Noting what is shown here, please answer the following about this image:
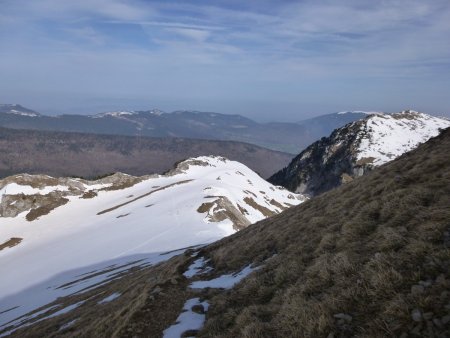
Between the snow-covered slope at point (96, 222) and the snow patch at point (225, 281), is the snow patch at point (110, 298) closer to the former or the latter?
the snow patch at point (225, 281)

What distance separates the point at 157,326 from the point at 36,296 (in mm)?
37177

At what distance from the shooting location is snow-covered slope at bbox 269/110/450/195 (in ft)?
478

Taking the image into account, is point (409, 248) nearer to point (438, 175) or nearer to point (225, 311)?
point (225, 311)

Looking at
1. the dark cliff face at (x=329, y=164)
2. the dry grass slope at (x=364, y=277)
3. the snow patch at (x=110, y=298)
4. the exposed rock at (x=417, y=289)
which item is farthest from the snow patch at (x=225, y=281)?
the dark cliff face at (x=329, y=164)

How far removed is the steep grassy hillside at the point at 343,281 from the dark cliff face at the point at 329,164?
13500 cm

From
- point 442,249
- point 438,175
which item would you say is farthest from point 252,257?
point 442,249

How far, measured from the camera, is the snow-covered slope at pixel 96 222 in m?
48.7

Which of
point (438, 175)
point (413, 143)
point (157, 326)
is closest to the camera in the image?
point (157, 326)

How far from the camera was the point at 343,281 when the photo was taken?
9359 mm

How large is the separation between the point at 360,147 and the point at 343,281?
159 metres

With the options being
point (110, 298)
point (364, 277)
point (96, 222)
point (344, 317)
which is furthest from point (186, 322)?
point (96, 222)

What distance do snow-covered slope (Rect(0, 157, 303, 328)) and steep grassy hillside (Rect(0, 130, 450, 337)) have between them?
25.4 meters

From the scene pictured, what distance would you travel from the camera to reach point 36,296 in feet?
138

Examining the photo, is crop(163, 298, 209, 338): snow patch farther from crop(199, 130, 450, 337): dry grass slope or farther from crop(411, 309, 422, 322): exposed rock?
crop(411, 309, 422, 322): exposed rock
